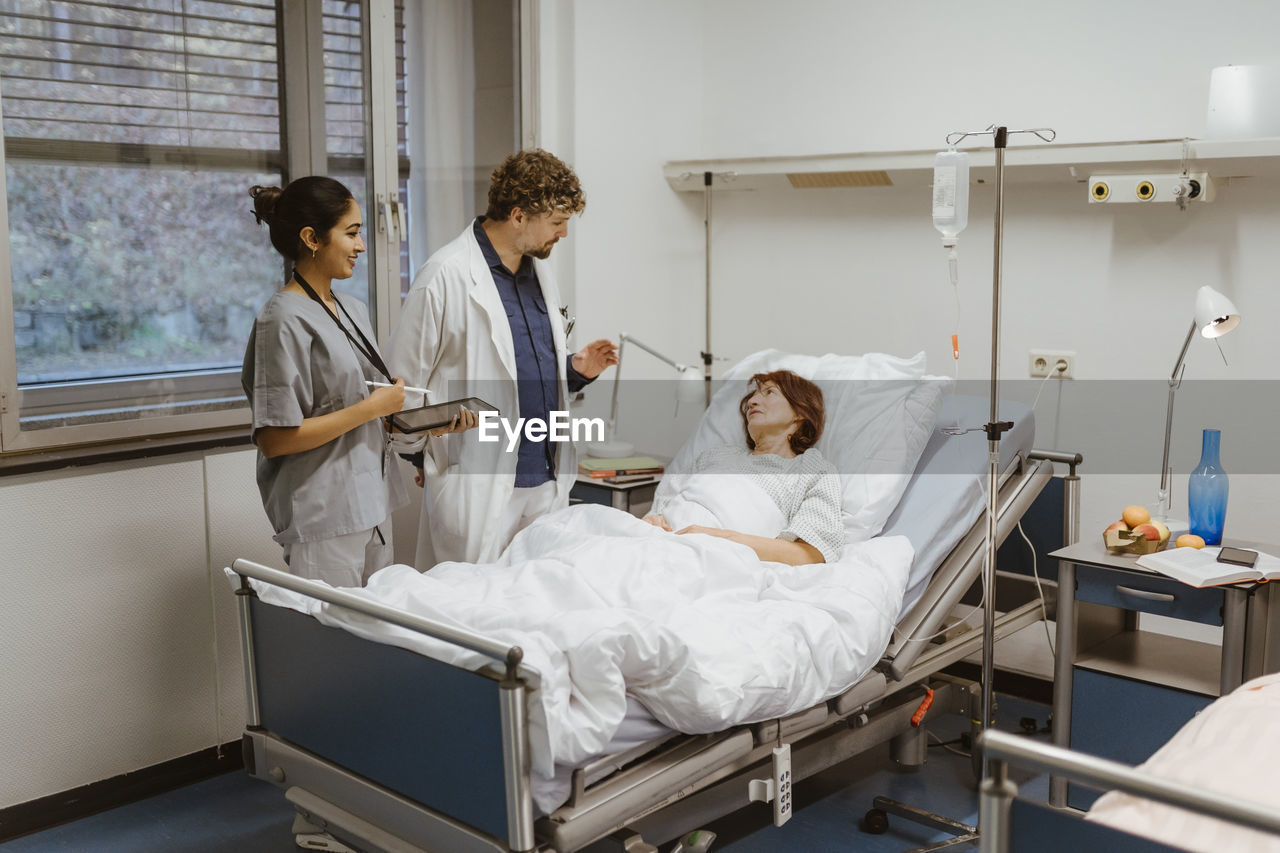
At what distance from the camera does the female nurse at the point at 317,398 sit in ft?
7.84

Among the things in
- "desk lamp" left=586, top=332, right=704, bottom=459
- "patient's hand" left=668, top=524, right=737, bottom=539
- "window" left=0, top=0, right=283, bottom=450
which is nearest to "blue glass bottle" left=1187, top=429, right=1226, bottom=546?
"patient's hand" left=668, top=524, right=737, bottom=539

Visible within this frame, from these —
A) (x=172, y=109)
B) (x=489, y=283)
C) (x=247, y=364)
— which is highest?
(x=172, y=109)

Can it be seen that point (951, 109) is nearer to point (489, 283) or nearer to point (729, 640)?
point (489, 283)

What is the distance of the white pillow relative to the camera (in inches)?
115

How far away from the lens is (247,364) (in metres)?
2.46

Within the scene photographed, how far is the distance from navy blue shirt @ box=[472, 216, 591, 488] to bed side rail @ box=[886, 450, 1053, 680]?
982 mm

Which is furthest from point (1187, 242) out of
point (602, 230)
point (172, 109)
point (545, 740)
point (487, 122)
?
point (172, 109)

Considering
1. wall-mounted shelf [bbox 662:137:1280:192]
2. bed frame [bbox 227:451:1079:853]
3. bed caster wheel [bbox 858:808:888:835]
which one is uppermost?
wall-mounted shelf [bbox 662:137:1280:192]

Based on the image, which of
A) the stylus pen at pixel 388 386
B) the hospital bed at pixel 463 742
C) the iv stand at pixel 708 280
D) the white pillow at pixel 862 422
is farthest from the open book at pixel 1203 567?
the iv stand at pixel 708 280

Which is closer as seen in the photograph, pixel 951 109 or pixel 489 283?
pixel 489 283

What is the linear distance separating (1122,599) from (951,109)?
5.50 ft

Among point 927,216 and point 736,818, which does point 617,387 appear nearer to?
point 927,216

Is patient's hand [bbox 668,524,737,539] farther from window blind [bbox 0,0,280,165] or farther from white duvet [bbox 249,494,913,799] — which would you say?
window blind [bbox 0,0,280,165]

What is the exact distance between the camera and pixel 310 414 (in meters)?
2.46
